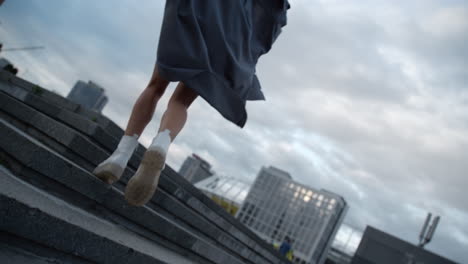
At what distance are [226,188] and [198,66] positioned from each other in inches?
2063

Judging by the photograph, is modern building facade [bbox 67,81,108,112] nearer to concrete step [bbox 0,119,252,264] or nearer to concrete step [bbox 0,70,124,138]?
concrete step [bbox 0,70,124,138]

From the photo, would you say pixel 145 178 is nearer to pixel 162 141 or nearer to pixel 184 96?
pixel 162 141

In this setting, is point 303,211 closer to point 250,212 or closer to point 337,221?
point 337,221

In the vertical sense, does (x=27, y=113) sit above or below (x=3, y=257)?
above

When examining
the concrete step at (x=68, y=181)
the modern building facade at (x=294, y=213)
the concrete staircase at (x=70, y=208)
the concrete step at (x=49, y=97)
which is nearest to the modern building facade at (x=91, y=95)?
the modern building facade at (x=294, y=213)

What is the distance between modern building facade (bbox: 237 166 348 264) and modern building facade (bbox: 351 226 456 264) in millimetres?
17684

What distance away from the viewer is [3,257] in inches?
39.6

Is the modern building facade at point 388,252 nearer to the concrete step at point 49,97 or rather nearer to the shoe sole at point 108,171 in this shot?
the concrete step at point 49,97

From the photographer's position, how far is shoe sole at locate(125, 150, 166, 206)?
55.2 inches

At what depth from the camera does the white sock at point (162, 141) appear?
146 cm

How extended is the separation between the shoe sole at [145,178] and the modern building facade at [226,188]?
145ft

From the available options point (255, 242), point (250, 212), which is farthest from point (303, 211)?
point (255, 242)

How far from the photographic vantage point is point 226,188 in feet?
174

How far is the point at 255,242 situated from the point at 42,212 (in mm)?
5130
